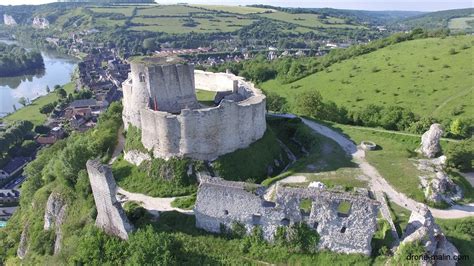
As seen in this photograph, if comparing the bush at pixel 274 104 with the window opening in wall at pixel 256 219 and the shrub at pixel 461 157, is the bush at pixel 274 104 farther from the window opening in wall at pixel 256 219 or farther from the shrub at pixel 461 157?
the window opening in wall at pixel 256 219

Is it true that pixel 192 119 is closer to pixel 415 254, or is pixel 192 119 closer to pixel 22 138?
pixel 415 254

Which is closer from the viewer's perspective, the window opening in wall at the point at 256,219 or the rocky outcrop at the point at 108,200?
the window opening in wall at the point at 256,219

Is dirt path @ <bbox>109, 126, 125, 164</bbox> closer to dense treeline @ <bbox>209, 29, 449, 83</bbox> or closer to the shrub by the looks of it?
the shrub

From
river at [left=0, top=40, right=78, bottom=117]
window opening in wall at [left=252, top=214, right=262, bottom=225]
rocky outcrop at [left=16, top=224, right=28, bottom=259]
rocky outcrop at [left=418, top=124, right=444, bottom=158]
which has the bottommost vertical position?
river at [left=0, top=40, right=78, bottom=117]

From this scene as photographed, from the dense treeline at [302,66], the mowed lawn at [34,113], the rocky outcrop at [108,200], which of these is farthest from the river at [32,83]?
the rocky outcrop at [108,200]

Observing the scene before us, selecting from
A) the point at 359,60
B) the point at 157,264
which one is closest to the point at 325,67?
the point at 359,60

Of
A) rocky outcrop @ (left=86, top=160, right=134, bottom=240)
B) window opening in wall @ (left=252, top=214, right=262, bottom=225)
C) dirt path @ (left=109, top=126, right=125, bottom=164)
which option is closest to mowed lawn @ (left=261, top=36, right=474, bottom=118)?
dirt path @ (left=109, top=126, right=125, bottom=164)
